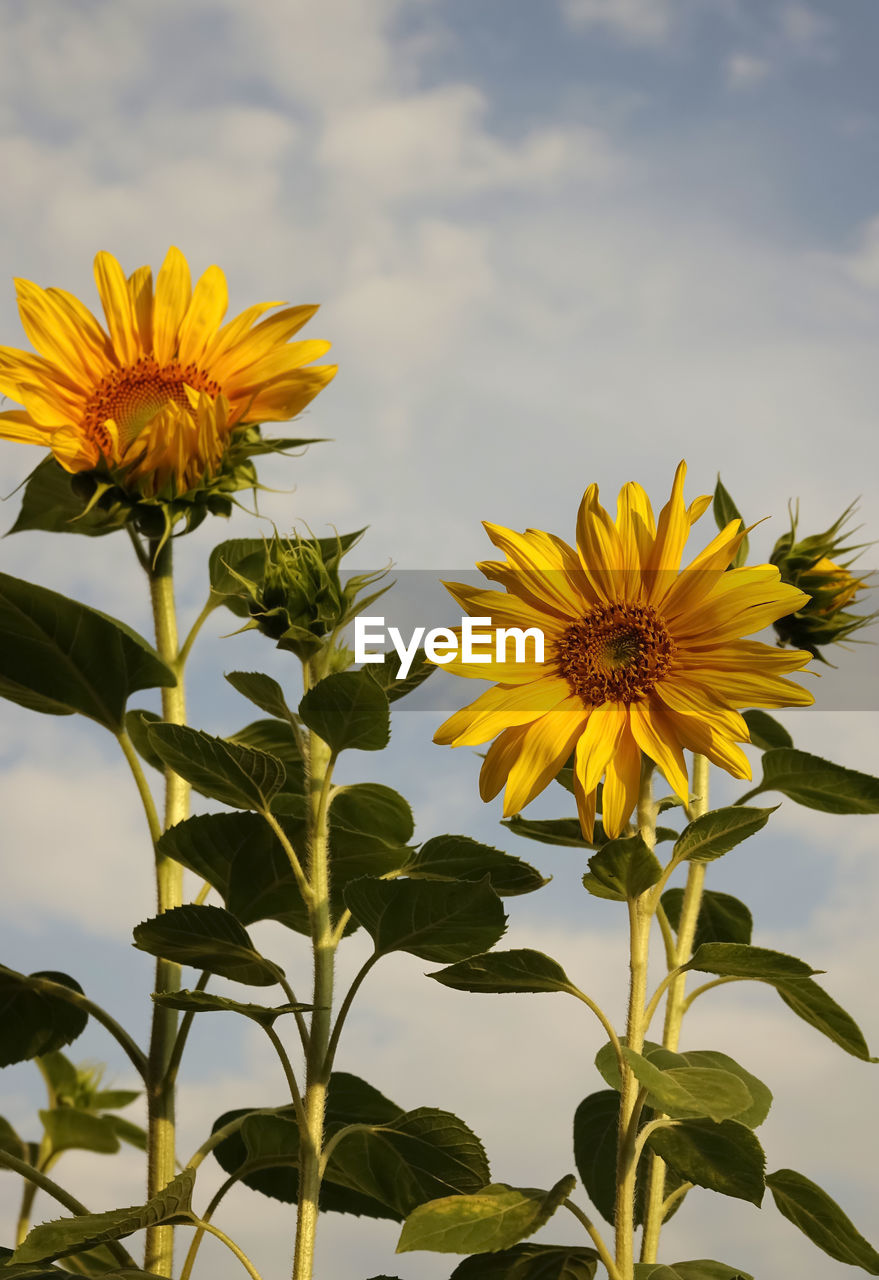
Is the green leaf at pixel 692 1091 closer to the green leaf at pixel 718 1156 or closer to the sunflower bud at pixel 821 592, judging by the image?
the green leaf at pixel 718 1156

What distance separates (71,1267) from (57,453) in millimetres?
718

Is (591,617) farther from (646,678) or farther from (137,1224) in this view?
(137,1224)

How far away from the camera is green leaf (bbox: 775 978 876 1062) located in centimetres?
110

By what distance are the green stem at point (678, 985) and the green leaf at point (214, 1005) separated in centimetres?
32

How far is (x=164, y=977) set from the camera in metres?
1.26

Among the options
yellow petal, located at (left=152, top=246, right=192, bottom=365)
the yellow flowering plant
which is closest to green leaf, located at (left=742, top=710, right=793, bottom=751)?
the yellow flowering plant

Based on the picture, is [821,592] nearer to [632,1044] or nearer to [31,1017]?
[632,1044]

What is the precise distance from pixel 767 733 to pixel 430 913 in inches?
19.1

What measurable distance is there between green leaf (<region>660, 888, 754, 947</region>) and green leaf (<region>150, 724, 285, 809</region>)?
20.4 inches

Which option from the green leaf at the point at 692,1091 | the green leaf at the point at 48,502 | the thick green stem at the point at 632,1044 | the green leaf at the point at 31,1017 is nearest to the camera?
the green leaf at the point at 692,1091

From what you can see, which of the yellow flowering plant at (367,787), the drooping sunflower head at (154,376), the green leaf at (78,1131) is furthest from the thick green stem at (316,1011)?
the green leaf at (78,1131)

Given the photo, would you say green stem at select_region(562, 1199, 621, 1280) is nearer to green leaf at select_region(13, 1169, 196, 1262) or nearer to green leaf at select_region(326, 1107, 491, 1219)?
green leaf at select_region(326, 1107, 491, 1219)

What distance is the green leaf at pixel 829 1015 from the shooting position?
110 cm

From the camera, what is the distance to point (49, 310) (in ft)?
4.46
